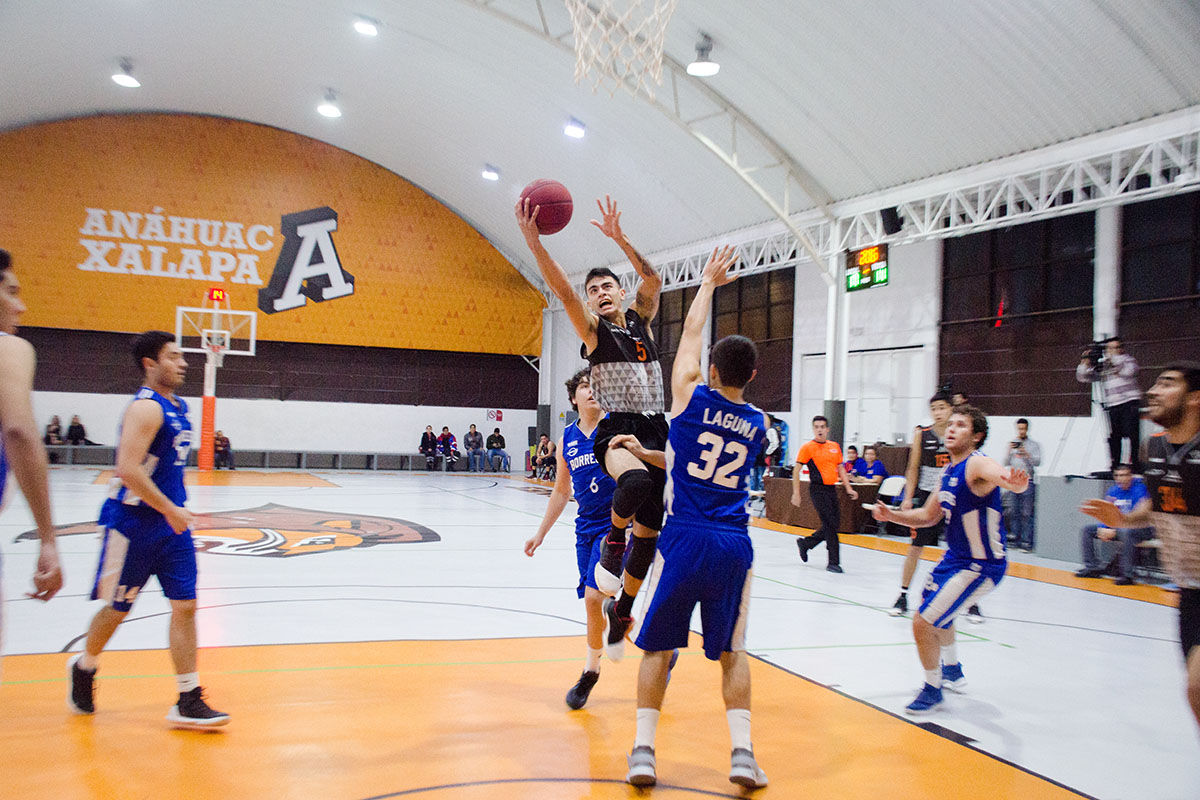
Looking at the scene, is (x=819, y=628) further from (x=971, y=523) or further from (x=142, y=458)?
(x=142, y=458)

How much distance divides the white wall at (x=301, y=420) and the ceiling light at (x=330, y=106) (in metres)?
8.87

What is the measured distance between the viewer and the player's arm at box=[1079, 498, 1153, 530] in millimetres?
3486

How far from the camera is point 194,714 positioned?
3.63 metres

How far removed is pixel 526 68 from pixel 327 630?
1420 centimetres

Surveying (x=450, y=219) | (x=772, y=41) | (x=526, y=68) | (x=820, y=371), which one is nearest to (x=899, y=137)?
(x=772, y=41)

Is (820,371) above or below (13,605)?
A: above

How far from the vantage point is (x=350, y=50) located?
18.7 m

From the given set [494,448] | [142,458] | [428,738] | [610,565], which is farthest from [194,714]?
[494,448]

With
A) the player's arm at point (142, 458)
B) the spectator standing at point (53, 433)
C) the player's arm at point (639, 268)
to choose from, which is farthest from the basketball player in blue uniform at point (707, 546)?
the spectator standing at point (53, 433)

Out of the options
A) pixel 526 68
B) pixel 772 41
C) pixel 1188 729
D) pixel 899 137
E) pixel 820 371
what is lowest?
pixel 1188 729

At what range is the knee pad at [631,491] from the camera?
3.91m

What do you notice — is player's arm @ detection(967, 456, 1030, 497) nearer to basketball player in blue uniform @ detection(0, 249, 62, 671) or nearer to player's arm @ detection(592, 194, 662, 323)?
player's arm @ detection(592, 194, 662, 323)

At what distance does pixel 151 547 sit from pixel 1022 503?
39.1ft

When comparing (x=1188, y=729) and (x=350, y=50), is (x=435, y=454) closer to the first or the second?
(x=350, y=50)
